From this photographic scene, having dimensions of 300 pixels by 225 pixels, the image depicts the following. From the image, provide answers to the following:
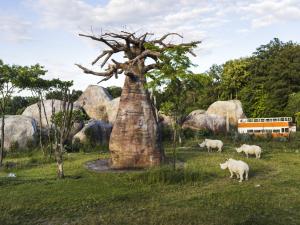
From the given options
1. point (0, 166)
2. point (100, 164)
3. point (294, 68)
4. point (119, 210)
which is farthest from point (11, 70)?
point (294, 68)

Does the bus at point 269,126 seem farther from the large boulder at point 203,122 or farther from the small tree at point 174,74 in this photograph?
the small tree at point 174,74

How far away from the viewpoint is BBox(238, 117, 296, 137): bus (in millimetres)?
46381

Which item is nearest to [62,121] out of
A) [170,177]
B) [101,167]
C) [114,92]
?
[101,167]

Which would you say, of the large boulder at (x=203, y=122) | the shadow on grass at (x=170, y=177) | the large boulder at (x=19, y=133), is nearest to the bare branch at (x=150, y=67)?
the shadow on grass at (x=170, y=177)

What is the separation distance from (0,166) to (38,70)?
7.81 metres

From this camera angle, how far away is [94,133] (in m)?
36.9

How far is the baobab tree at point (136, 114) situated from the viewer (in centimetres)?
2127

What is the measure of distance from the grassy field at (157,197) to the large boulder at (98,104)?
27.0 meters

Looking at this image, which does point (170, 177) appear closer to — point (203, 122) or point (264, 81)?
point (203, 122)

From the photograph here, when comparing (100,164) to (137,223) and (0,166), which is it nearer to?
(0,166)

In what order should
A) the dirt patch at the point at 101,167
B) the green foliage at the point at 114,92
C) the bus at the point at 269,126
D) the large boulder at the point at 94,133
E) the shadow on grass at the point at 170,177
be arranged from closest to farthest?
the shadow on grass at the point at 170,177 → the dirt patch at the point at 101,167 → the large boulder at the point at 94,133 → the bus at the point at 269,126 → the green foliage at the point at 114,92

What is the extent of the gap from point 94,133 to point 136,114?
631 inches

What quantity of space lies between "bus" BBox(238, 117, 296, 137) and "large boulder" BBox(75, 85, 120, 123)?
14.9 m

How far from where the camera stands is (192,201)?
13.6 m
